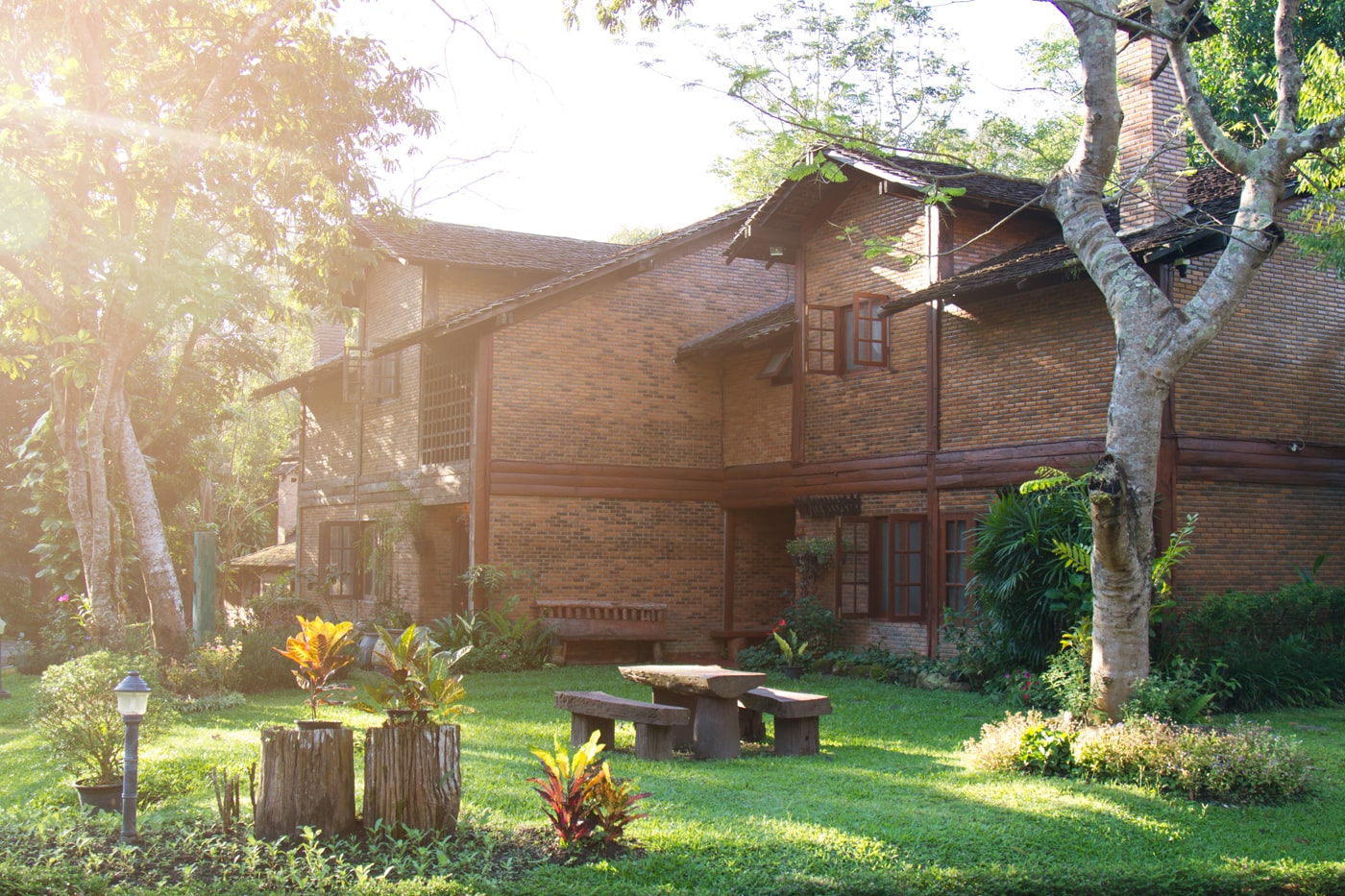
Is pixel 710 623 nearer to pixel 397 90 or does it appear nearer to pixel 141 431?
pixel 397 90

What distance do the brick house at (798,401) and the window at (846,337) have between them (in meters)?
0.05

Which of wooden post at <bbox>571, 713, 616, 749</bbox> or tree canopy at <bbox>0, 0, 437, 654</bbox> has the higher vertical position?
tree canopy at <bbox>0, 0, 437, 654</bbox>

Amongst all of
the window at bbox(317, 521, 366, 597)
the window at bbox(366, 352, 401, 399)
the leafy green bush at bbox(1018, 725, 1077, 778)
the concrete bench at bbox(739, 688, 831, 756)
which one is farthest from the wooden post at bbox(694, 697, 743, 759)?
the window at bbox(317, 521, 366, 597)

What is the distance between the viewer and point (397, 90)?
52.6ft

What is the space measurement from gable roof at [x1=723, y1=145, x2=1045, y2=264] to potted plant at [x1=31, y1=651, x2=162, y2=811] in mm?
10487

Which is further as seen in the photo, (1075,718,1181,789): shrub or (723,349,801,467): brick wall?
(723,349,801,467): brick wall

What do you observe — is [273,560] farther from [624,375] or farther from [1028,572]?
[1028,572]

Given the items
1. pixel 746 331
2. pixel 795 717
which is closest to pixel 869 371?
pixel 746 331

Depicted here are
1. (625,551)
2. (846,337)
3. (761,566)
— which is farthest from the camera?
(761,566)

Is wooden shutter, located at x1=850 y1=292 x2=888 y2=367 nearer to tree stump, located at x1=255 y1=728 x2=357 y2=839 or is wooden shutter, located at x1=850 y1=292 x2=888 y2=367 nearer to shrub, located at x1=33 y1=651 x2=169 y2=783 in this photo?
shrub, located at x1=33 y1=651 x2=169 y2=783

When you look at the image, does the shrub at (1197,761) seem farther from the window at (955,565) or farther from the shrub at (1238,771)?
the window at (955,565)

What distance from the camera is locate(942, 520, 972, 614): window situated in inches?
603

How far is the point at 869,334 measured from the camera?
1709cm

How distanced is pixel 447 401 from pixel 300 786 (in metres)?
14.1
